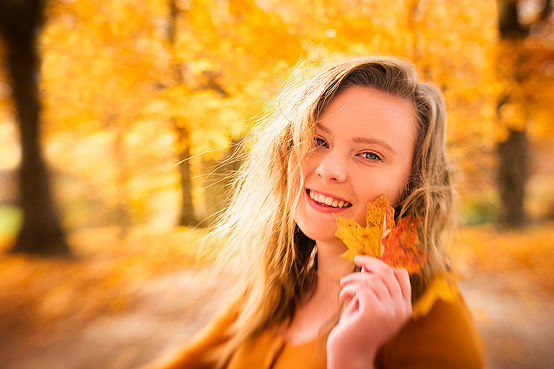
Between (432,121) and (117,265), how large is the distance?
1485 mm

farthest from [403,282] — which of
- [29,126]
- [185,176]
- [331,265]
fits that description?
[29,126]

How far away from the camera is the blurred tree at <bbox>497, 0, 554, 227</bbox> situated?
4.88 feet

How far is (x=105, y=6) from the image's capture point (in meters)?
1.49

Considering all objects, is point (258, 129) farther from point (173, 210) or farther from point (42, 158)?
point (42, 158)

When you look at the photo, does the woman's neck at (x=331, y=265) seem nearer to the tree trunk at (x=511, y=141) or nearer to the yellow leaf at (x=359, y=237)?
the yellow leaf at (x=359, y=237)

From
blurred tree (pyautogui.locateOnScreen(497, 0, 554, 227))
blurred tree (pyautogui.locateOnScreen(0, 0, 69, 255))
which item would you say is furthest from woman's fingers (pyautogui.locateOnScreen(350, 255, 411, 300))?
blurred tree (pyautogui.locateOnScreen(0, 0, 69, 255))

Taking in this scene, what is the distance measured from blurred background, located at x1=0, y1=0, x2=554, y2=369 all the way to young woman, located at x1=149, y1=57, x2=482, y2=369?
52cm

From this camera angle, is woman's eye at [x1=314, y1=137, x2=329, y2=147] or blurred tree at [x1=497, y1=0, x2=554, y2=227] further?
blurred tree at [x1=497, y1=0, x2=554, y2=227]

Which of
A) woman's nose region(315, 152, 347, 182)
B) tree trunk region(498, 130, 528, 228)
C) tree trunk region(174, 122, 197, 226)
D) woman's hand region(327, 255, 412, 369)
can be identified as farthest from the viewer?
tree trunk region(498, 130, 528, 228)

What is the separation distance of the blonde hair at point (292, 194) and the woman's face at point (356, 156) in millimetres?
22

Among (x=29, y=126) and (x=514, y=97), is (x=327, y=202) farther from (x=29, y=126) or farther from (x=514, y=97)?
(x=29, y=126)

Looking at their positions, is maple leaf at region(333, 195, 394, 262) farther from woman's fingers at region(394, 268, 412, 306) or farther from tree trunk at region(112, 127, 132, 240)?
tree trunk at region(112, 127, 132, 240)

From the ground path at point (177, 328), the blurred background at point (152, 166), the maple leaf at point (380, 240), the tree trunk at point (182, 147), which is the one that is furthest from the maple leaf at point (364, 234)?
the ground path at point (177, 328)

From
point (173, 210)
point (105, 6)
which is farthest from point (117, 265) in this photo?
point (105, 6)
